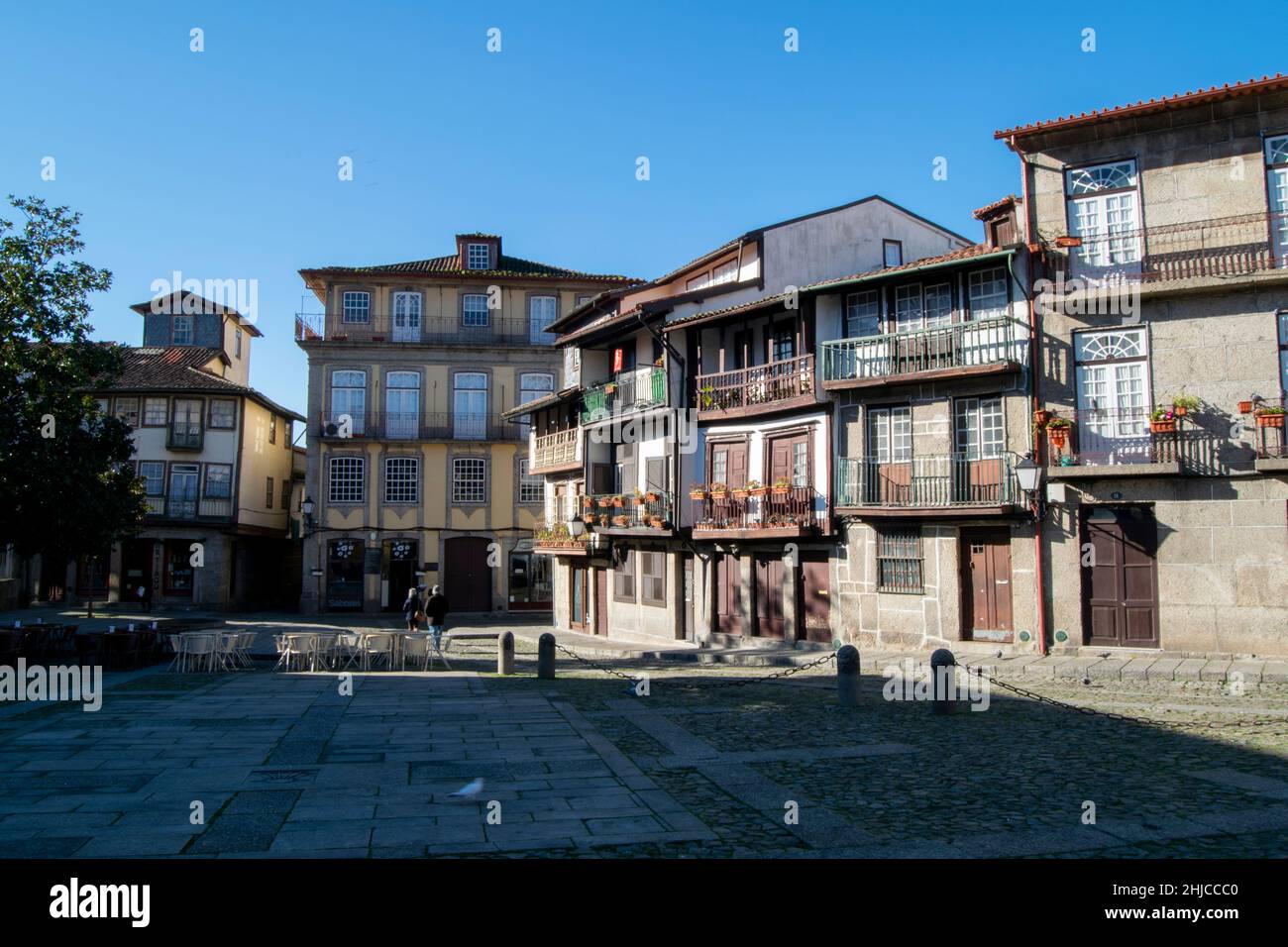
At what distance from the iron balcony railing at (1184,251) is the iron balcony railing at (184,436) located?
112 ft

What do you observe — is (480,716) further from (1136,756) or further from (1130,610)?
(1130,610)

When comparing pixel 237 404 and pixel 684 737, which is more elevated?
pixel 237 404

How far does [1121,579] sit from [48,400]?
21.4m

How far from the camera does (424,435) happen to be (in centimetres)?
4141

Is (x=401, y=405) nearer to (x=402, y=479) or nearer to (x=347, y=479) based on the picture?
(x=402, y=479)

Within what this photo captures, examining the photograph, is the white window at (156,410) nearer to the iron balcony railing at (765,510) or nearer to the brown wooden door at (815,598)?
the iron balcony railing at (765,510)

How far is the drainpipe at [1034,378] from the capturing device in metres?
18.9

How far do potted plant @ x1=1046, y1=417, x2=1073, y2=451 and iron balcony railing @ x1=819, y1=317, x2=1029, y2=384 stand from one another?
4.82 feet

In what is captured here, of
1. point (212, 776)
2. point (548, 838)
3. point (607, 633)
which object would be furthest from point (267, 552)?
point (548, 838)

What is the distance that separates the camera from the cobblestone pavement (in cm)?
723

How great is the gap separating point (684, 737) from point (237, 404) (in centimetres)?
3458

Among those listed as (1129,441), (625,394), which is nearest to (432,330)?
(625,394)
